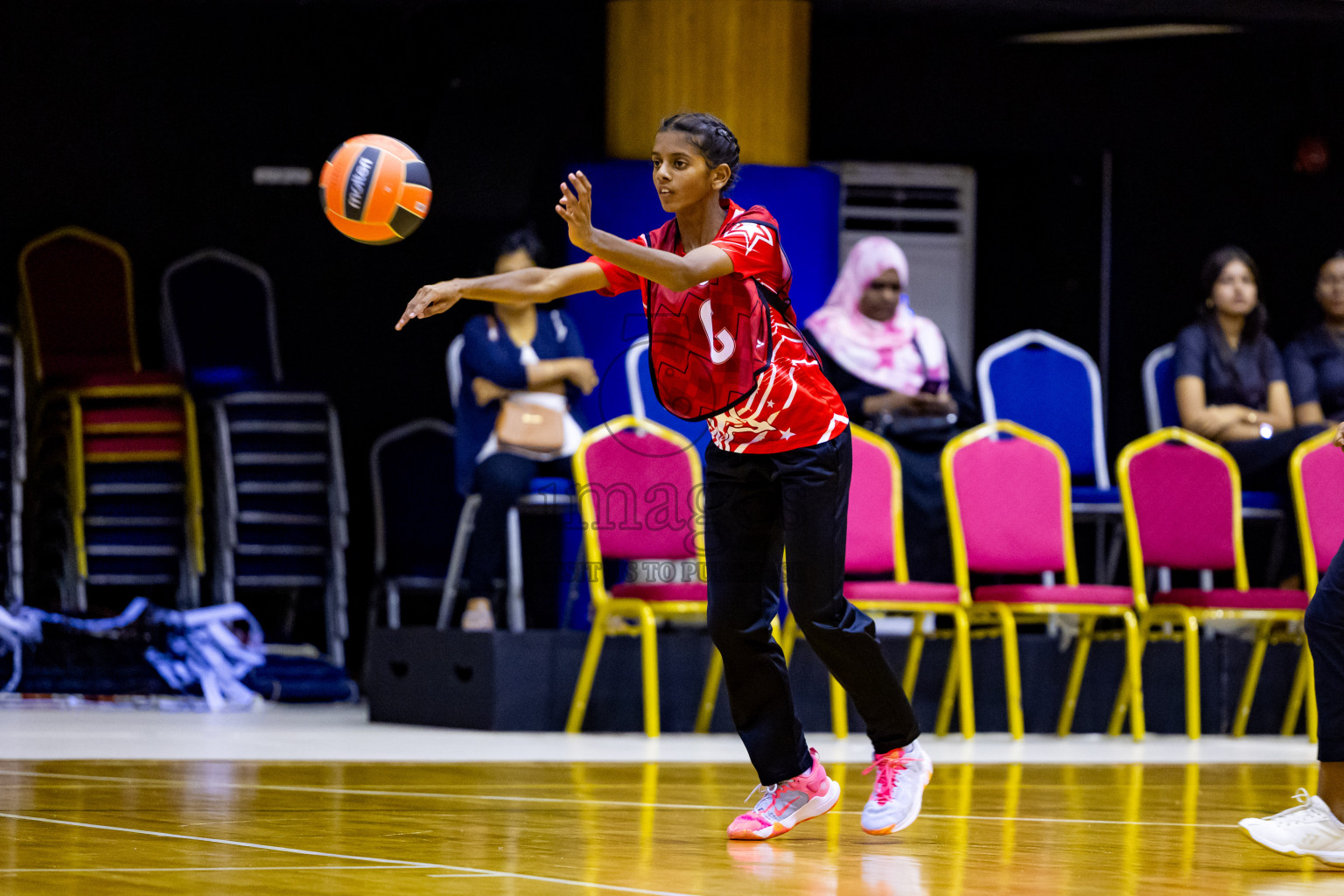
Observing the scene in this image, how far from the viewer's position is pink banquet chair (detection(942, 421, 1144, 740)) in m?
6.18

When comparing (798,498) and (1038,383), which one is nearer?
(798,498)

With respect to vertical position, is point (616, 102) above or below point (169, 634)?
above

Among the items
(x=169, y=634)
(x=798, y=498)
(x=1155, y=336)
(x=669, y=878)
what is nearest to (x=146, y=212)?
(x=169, y=634)

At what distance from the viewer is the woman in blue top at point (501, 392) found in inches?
249

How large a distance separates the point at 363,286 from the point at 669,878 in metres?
6.80

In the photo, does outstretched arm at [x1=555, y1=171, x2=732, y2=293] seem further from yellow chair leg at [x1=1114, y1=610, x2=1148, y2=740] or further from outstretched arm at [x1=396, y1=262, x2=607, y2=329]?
yellow chair leg at [x1=1114, y1=610, x2=1148, y2=740]

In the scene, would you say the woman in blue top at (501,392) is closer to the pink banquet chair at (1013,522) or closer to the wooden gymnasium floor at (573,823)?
the wooden gymnasium floor at (573,823)

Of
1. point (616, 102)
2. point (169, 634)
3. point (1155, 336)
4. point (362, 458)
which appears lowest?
point (169, 634)

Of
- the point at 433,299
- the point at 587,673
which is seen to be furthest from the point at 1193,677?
the point at 433,299

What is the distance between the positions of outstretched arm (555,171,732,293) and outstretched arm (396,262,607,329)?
8.3 inches

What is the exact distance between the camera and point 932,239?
9.27m

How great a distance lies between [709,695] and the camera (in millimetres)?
6125

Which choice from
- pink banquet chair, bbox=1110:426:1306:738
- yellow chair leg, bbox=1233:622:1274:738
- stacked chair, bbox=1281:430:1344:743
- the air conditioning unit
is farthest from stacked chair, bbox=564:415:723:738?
the air conditioning unit

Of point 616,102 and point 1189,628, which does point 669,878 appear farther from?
point 616,102
